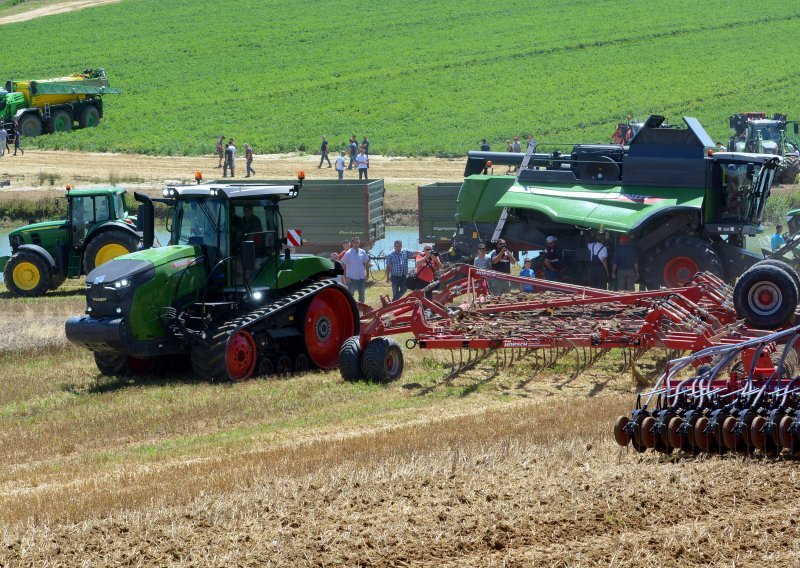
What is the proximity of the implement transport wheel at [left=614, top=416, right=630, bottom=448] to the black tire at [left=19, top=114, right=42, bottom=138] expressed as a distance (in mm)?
33762

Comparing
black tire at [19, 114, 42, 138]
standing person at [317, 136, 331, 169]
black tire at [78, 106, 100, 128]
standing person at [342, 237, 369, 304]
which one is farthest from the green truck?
black tire at [78, 106, 100, 128]

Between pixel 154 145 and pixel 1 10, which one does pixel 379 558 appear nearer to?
pixel 154 145

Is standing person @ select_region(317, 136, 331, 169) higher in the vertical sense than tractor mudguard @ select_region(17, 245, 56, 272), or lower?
higher

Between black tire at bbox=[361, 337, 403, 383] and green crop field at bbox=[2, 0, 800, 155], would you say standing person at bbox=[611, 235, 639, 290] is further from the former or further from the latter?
green crop field at bbox=[2, 0, 800, 155]

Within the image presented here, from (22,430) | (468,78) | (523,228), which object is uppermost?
(468,78)

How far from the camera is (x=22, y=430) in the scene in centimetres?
1192

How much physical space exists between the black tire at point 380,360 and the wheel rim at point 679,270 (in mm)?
7038

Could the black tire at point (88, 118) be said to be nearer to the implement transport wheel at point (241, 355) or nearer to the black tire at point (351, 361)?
the implement transport wheel at point (241, 355)

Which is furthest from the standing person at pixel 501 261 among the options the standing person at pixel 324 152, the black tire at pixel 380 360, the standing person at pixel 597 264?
the standing person at pixel 324 152

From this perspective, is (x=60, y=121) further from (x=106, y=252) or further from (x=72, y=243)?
(x=106, y=252)

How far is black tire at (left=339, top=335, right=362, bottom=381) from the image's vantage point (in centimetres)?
1424

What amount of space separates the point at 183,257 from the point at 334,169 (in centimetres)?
2942

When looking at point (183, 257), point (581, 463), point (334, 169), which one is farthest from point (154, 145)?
point (581, 463)

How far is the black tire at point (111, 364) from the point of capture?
14.5m
